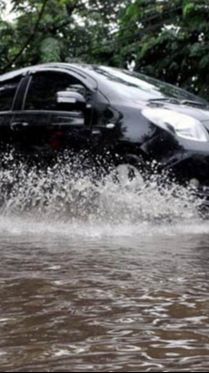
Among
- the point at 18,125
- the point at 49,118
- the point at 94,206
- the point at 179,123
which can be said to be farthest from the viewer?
the point at 18,125

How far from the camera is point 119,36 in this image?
12.5m

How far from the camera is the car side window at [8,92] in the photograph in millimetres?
6838

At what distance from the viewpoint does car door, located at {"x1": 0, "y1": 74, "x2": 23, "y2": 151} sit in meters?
6.59

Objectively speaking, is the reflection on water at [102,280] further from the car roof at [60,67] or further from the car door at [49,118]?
the car roof at [60,67]

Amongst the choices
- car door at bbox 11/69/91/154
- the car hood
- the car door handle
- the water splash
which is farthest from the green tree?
the water splash

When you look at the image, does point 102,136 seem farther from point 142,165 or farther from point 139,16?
point 139,16

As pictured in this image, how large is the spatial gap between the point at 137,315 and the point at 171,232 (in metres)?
2.37

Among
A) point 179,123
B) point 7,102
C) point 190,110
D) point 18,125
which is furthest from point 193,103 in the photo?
point 7,102

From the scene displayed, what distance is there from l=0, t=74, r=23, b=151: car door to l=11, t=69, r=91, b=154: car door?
12cm

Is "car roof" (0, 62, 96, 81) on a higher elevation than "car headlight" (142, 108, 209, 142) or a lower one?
higher

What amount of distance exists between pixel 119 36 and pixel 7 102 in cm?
606

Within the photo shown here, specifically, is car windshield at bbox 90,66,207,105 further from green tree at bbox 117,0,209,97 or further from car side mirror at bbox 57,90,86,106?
green tree at bbox 117,0,209,97

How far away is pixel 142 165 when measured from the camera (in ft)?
17.3

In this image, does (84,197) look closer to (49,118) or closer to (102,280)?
(49,118)
